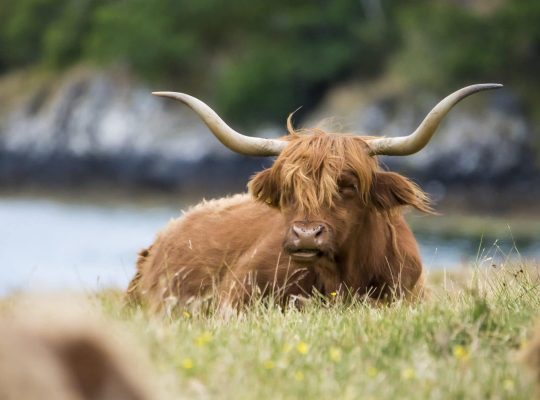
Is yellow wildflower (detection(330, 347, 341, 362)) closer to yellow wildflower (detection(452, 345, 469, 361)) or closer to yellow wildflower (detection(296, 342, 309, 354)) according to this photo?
yellow wildflower (detection(296, 342, 309, 354))

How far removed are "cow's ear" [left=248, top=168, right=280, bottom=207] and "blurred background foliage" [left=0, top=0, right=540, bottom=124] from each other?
4588 cm

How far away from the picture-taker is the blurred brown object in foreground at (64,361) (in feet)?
10.4

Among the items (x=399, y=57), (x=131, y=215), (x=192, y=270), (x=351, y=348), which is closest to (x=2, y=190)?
(x=131, y=215)

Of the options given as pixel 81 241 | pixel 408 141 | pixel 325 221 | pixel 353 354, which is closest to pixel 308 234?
pixel 325 221

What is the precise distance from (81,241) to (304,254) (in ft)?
107

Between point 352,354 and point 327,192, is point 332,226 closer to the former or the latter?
point 327,192

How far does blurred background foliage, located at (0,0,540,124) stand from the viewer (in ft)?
180

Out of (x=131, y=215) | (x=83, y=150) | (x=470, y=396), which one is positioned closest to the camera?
(x=470, y=396)

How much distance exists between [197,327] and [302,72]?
194 feet

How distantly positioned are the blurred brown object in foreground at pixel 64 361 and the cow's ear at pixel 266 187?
502 centimetres

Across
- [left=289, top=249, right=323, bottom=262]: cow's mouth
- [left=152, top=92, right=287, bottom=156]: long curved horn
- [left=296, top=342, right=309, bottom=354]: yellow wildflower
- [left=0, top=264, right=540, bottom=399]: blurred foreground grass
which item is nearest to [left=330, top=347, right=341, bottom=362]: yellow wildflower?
[left=0, top=264, right=540, bottom=399]: blurred foreground grass

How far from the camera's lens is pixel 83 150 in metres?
68.9

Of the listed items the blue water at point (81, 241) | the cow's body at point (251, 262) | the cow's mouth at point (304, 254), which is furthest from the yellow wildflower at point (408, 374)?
the blue water at point (81, 241)

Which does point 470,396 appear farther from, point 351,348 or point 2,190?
point 2,190
